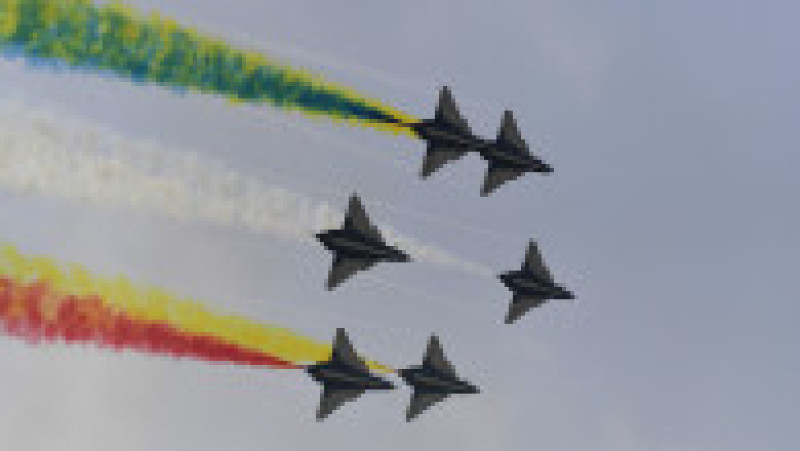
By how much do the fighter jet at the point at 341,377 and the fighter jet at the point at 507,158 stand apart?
12153 mm

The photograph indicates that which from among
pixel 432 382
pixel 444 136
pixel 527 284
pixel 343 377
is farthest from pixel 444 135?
pixel 432 382

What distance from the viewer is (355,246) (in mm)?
76000

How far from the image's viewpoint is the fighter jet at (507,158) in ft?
259

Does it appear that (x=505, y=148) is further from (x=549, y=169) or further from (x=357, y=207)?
(x=357, y=207)

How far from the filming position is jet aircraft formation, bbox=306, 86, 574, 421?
75812 millimetres

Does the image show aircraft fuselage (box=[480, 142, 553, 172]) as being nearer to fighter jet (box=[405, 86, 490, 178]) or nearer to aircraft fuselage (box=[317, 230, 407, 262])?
fighter jet (box=[405, 86, 490, 178])

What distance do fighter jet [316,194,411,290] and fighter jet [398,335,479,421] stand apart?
7868mm

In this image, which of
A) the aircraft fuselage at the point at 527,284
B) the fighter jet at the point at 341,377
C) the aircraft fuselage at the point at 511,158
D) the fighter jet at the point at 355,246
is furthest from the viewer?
the aircraft fuselage at the point at 527,284

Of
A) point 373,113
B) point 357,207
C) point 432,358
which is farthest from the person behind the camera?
point 432,358

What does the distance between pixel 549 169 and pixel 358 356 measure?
15354mm

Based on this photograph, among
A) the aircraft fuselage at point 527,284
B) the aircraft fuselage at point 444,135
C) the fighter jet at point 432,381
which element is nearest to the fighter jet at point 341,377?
the fighter jet at point 432,381

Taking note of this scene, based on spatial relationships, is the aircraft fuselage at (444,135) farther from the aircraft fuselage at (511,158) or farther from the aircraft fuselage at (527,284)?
the aircraft fuselage at (527,284)

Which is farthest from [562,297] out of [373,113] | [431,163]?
[373,113]

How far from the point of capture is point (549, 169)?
261ft
